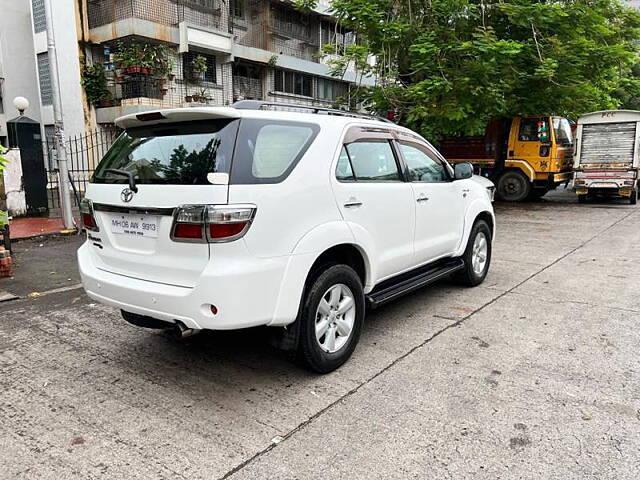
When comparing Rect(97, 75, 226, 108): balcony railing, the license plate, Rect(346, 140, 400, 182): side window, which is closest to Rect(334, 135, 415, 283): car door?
Rect(346, 140, 400, 182): side window

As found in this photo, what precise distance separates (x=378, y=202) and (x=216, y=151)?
144 centimetres

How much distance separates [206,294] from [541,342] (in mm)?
2837

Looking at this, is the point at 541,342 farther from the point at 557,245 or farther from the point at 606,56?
the point at 606,56

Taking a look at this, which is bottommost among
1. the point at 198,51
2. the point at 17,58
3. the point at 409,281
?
the point at 409,281

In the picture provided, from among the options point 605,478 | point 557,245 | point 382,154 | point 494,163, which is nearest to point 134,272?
point 382,154

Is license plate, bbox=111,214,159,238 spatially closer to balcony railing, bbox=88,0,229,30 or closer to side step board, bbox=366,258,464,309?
side step board, bbox=366,258,464,309

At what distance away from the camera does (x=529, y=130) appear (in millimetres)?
14477

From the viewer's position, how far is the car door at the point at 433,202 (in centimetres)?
461

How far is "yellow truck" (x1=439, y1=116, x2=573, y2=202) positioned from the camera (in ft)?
47.0

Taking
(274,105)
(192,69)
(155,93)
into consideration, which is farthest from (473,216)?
(192,69)

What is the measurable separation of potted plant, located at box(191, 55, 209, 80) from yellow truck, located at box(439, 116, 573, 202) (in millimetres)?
9583

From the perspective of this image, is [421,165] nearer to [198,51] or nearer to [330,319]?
[330,319]

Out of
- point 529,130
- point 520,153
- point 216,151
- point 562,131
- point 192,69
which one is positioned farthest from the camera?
point 192,69

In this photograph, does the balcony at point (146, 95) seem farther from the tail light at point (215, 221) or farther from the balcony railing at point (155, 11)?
the tail light at point (215, 221)
